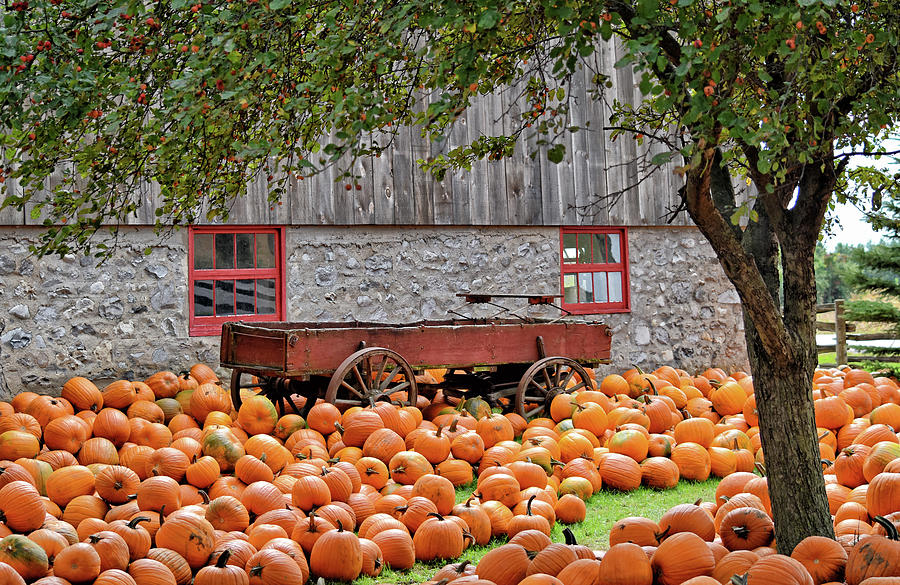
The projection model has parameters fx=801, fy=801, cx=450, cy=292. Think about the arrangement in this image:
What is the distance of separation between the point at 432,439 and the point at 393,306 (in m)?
3.47

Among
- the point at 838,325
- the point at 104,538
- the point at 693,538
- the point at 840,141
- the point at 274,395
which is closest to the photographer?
the point at 693,538

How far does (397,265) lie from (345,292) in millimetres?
705

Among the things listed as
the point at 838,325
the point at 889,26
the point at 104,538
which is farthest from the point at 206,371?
the point at 838,325

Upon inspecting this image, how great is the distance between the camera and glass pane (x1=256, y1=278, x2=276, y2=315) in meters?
8.84

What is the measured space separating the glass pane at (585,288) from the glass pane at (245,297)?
14.1 feet

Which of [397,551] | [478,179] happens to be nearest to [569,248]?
[478,179]

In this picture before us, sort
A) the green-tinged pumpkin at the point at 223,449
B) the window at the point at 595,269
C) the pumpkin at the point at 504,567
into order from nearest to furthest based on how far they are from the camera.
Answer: the pumpkin at the point at 504,567 < the green-tinged pumpkin at the point at 223,449 < the window at the point at 595,269

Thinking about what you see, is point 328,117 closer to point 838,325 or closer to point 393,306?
point 393,306

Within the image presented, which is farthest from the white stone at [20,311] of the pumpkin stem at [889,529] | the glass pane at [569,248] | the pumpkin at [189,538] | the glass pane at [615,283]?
the pumpkin stem at [889,529]

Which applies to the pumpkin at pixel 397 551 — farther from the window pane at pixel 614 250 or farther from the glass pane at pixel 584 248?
the window pane at pixel 614 250

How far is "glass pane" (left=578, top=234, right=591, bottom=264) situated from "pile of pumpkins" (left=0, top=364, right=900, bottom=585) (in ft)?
8.04

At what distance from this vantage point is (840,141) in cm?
440

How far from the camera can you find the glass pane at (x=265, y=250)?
8828mm

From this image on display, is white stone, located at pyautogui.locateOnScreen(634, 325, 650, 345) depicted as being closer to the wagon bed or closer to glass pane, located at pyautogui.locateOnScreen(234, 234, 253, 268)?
the wagon bed
